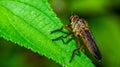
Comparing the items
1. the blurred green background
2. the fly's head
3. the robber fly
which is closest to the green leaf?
the robber fly

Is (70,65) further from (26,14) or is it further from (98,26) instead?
(98,26)

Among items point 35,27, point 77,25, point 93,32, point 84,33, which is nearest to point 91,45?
point 84,33

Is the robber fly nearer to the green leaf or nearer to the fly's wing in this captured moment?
the fly's wing

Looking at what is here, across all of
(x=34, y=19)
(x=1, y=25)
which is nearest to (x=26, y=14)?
(x=34, y=19)

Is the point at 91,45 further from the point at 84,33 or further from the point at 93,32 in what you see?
the point at 93,32

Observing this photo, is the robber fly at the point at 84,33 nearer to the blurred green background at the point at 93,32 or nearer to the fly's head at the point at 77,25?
the fly's head at the point at 77,25

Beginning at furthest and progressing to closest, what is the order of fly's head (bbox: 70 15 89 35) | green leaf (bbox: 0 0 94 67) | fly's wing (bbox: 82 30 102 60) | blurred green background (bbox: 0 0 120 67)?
blurred green background (bbox: 0 0 120 67), fly's head (bbox: 70 15 89 35), fly's wing (bbox: 82 30 102 60), green leaf (bbox: 0 0 94 67)
